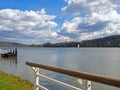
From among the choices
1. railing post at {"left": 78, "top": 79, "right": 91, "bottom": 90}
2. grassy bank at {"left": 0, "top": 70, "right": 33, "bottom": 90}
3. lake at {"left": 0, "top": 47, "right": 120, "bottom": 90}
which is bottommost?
lake at {"left": 0, "top": 47, "right": 120, "bottom": 90}

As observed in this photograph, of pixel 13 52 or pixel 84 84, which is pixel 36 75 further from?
pixel 13 52

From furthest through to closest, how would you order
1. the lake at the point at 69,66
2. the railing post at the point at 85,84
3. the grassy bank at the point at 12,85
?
the lake at the point at 69,66 < the grassy bank at the point at 12,85 < the railing post at the point at 85,84

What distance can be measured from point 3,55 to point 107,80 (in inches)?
3115

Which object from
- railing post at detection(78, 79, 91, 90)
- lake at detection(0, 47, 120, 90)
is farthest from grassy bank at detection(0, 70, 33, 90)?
railing post at detection(78, 79, 91, 90)

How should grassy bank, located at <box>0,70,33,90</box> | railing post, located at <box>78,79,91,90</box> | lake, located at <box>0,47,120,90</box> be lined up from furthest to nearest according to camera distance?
lake, located at <box>0,47,120,90</box> → grassy bank, located at <box>0,70,33,90</box> → railing post, located at <box>78,79,91,90</box>

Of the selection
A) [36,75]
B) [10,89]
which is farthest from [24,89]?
[36,75]

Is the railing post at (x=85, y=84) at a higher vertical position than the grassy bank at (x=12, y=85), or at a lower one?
higher

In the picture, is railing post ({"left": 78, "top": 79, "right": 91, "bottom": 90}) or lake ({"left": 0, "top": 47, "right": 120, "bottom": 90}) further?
lake ({"left": 0, "top": 47, "right": 120, "bottom": 90})

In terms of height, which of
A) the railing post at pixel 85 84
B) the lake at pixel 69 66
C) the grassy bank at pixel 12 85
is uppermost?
the railing post at pixel 85 84

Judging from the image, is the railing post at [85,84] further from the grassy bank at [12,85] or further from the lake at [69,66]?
the grassy bank at [12,85]

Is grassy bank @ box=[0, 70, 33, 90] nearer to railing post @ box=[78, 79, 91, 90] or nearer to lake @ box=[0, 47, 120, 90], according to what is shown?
lake @ box=[0, 47, 120, 90]

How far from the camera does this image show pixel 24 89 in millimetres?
10586

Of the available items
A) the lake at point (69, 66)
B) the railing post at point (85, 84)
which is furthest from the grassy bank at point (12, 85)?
the railing post at point (85, 84)

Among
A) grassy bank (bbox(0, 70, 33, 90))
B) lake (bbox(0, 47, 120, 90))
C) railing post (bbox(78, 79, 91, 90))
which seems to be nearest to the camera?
railing post (bbox(78, 79, 91, 90))
